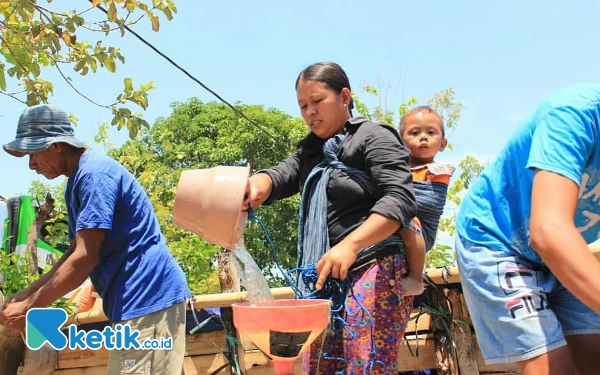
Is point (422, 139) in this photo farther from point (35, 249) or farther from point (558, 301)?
point (35, 249)

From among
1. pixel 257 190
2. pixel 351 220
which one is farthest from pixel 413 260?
pixel 257 190

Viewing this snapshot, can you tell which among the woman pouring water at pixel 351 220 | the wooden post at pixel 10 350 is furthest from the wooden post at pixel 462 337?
the wooden post at pixel 10 350

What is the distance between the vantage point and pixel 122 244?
259 cm

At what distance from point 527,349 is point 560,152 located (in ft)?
1.54

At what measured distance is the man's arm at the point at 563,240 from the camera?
126cm

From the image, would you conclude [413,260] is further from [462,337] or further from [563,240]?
[462,337]

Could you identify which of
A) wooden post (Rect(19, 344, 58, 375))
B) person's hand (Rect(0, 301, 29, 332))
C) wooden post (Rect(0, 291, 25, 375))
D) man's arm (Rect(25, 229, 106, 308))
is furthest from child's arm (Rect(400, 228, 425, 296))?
wooden post (Rect(0, 291, 25, 375))

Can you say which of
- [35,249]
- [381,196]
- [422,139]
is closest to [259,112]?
[35,249]

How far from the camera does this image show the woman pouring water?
193 centimetres

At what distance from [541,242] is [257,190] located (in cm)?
107
